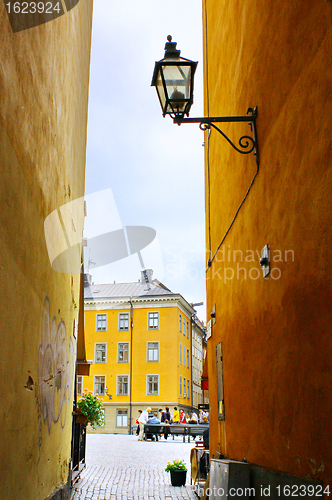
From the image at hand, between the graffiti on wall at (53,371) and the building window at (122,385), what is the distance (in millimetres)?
34089

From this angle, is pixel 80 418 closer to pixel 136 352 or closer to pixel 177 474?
pixel 177 474

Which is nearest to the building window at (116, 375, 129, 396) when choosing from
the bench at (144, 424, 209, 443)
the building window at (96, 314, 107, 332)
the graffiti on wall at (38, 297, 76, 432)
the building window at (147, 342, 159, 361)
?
the building window at (147, 342, 159, 361)

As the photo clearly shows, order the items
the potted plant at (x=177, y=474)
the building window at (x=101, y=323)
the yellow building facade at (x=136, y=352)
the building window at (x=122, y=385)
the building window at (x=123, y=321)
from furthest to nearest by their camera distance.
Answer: the building window at (x=101, y=323) → the building window at (x=123, y=321) → the building window at (x=122, y=385) → the yellow building facade at (x=136, y=352) → the potted plant at (x=177, y=474)

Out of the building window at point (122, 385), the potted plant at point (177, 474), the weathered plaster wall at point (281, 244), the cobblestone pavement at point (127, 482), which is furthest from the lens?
the building window at point (122, 385)

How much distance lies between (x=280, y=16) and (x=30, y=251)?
299 cm

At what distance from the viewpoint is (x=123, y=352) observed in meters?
41.3

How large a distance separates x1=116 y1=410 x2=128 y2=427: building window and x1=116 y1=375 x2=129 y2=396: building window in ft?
4.77

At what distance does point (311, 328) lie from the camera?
3209 millimetres

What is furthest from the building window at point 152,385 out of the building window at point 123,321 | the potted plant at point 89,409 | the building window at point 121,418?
the potted plant at point 89,409

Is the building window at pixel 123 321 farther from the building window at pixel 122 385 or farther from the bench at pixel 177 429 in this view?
the bench at pixel 177 429

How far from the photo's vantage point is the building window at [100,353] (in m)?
41.6

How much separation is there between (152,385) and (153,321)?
5.50m

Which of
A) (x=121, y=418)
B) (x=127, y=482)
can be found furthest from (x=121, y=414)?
(x=127, y=482)

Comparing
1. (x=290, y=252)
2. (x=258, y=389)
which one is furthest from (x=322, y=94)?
(x=258, y=389)
